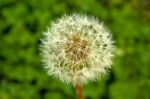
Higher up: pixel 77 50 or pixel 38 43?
pixel 38 43

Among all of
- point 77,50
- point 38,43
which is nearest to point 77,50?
point 77,50

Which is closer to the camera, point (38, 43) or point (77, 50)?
point (77, 50)

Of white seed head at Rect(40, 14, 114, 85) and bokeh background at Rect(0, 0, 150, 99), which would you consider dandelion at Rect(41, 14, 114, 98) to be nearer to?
white seed head at Rect(40, 14, 114, 85)

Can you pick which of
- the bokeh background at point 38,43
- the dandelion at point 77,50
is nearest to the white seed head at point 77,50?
the dandelion at point 77,50

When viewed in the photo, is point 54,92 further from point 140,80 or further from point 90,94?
point 140,80

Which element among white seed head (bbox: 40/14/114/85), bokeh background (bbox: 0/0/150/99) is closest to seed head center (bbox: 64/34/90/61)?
white seed head (bbox: 40/14/114/85)

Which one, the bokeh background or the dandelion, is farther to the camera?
the bokeh background

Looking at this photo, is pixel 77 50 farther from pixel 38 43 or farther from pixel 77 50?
pixel 38 43
